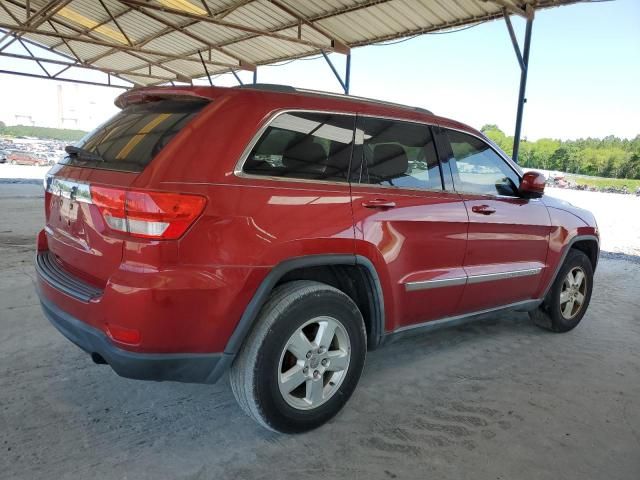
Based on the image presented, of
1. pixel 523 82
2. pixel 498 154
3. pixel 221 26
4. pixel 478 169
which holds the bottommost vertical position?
pixel 478 169

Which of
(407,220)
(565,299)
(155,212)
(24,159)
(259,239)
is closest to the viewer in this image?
(155,212)

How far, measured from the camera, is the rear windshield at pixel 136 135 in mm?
2189

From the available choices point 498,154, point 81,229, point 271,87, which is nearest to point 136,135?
point 81,229

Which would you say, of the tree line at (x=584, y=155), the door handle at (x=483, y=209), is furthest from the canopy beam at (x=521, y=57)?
the tree line at (x=584, y=155)

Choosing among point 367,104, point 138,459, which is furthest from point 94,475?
point 367,104

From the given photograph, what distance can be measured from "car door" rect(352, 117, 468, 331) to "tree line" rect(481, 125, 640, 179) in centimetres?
4052

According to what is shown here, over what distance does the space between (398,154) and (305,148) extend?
2.33ft

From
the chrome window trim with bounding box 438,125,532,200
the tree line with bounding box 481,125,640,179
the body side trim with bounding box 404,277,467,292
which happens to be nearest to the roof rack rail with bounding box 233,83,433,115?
the chrome window trim with bounding box 438,125,532,200

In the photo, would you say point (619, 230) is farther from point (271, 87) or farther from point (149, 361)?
point (149, 361)

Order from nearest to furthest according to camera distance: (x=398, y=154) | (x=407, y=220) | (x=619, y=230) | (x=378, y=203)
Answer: (x=378, y=203)
(x=407, y=220)
(x=398, y=154)
(x=619, y=230)

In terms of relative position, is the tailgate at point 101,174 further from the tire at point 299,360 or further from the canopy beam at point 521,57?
the canopy beam at point 521,57

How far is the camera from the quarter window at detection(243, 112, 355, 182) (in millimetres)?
2295

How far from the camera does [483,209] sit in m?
3.31

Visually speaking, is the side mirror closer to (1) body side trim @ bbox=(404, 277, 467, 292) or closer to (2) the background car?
(1) body side trim @ bbox=(404, 277, 467, 292)
